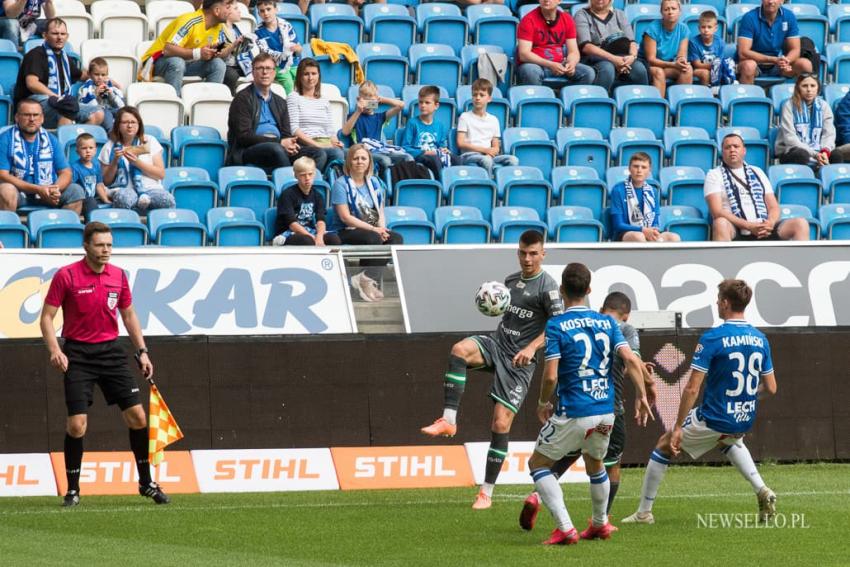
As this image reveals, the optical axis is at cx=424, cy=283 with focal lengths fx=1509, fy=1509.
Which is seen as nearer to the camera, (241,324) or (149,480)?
(149,480)

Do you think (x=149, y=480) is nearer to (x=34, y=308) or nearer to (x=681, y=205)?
(x=34, y=308)

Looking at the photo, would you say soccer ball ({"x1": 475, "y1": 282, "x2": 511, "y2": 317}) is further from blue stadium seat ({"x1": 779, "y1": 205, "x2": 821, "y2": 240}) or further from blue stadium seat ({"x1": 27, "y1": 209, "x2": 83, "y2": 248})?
blue stadium seat ({"x1": 779, "y1": 205, "x2": 821, "y2": 240})

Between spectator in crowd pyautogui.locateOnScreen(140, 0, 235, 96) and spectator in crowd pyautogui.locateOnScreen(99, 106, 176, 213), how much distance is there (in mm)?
2011

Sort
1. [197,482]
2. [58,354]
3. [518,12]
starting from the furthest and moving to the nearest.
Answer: [518,12]
[197,482]
[58,354]

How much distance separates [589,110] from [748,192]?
9.59 feet

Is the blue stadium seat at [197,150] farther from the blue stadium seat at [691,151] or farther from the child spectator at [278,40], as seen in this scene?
the blue stadium seat at [691,151]

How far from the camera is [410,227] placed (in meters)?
16.2

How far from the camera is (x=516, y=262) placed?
1476 centimetres

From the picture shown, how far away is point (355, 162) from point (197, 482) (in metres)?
4.37

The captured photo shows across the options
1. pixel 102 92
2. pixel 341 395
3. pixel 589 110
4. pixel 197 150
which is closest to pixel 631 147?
pixel 589 110

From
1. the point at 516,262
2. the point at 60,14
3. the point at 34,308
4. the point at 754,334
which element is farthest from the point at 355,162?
the point at 754,334

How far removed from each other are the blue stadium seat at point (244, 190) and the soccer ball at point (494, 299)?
5.52 m

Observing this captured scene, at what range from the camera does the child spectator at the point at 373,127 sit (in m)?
17.2

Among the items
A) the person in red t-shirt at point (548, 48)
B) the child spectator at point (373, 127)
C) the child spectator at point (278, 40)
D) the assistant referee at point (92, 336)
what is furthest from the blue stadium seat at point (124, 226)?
the person in red t-shirt at point (548, 48)
